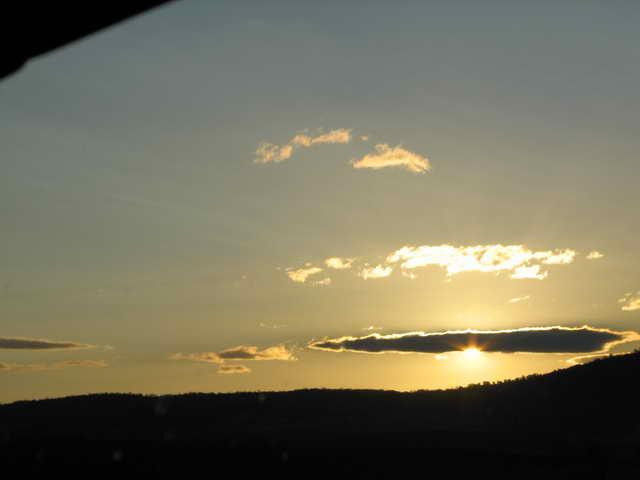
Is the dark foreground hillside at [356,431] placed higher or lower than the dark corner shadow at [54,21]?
lower

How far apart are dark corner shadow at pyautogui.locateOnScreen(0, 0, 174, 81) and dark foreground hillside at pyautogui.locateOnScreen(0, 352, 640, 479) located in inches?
468

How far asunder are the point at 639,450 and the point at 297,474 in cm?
874

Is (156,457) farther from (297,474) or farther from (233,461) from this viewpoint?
(297,474)

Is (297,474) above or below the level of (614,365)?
below

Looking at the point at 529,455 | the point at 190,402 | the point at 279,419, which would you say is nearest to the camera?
the point at 529,455

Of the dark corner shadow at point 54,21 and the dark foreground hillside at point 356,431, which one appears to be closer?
the dark corner shadow at point 54,21

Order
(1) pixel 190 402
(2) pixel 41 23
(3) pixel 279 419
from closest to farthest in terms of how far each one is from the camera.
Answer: (2) pixel 41 23 → (3) pixel 279 419 → (1) pixel 190 402

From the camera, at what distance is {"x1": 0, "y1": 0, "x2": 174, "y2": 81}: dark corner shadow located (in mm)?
2490

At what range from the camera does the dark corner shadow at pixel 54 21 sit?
2.49 metres

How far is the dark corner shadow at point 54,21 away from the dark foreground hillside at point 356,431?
11.9 m

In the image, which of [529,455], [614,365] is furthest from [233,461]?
[614,365]

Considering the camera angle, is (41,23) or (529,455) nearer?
(41,23)

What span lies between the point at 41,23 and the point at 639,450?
18839mm

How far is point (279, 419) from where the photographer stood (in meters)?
26.3
